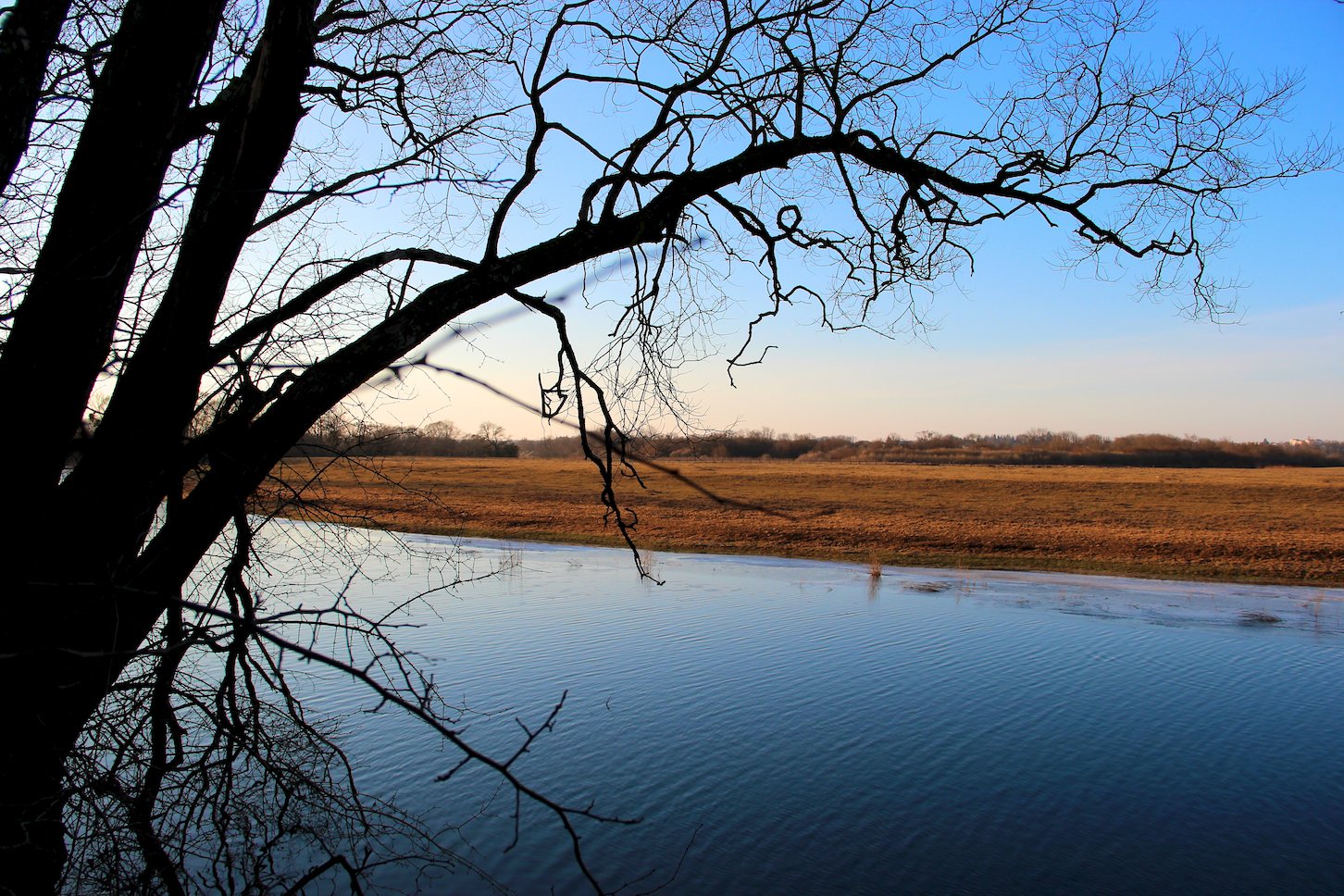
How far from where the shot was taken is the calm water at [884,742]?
6910 mm

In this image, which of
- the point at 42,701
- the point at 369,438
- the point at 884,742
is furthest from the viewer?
the point at 884,742

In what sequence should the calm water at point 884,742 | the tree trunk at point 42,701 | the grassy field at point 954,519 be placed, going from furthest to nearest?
1. the grassy field at point 954,519
2. the calm water at point 884,742
3. the tree trunk at point 42,701

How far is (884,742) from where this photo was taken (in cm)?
923

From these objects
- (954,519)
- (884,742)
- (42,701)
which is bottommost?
(884,742)

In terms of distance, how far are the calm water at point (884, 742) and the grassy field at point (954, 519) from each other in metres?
3.38

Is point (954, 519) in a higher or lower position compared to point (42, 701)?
lower

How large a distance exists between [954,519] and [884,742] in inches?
813

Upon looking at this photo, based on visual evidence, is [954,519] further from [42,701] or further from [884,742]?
[42,701]

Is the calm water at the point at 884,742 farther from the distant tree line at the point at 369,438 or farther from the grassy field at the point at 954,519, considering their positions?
the grassy field at the point at 954,519

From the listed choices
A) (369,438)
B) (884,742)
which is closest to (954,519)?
(884,742)

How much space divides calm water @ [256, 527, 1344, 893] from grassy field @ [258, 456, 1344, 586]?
3.38 m

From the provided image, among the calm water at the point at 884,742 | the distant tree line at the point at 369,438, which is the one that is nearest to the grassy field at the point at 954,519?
the calm water at the point at 884,742

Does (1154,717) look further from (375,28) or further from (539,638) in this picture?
(375,28)

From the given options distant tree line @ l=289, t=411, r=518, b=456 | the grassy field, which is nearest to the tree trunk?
distant tree line @ l=289, t=411, r=518, b=456
